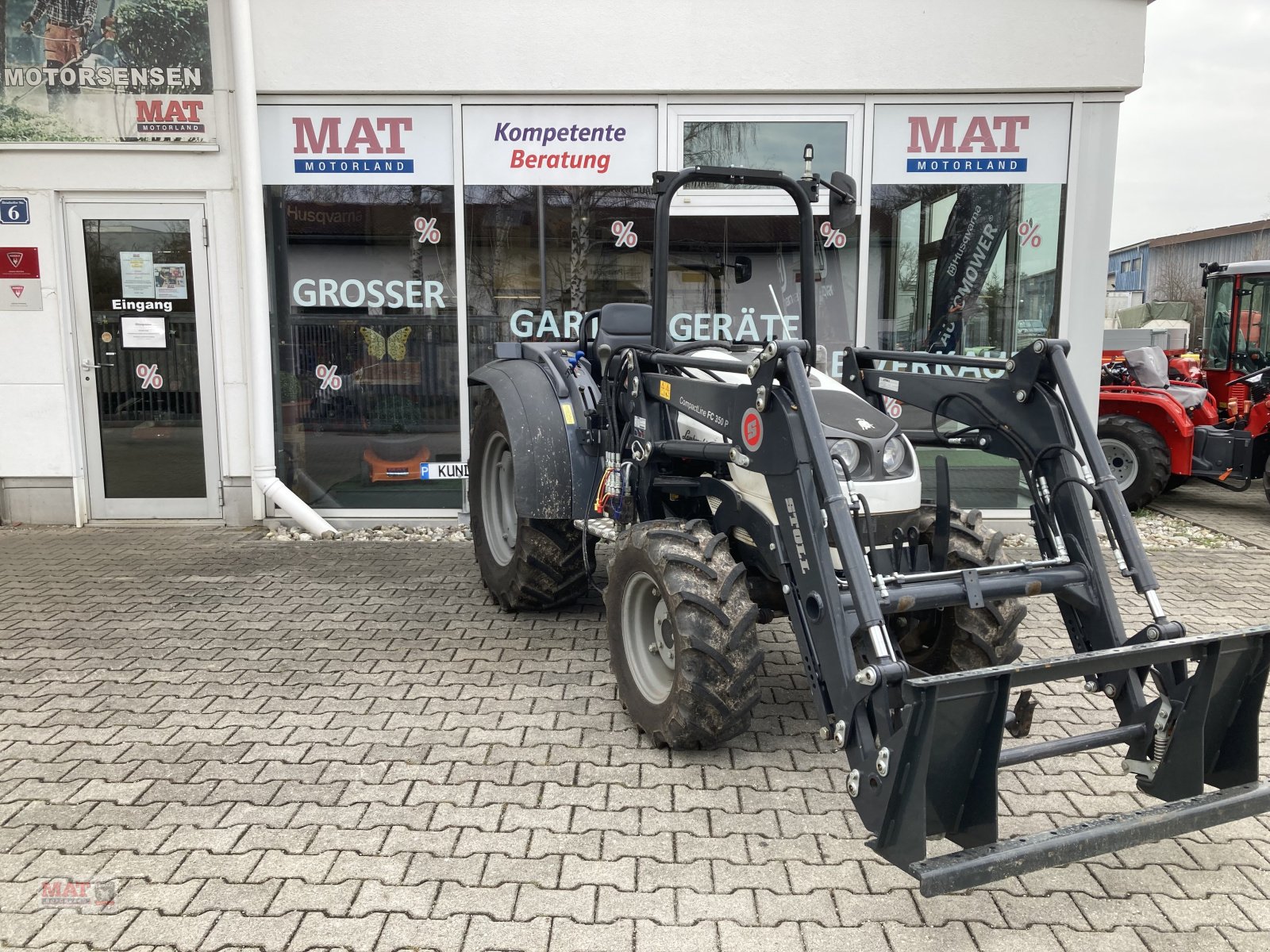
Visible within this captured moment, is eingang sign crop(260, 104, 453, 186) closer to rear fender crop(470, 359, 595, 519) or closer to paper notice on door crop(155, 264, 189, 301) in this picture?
paper notice on door crop(155, 264, 189, 301)

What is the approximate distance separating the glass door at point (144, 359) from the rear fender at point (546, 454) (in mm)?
3726

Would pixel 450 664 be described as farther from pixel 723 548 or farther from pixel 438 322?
pixel 438 322

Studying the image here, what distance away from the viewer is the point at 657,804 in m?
3.37

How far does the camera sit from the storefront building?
7.16 m

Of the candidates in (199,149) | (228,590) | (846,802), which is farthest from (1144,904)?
(199,149)

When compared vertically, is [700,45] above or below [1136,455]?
above

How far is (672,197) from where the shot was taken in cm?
432

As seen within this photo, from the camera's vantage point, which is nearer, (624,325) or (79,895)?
(79,895)

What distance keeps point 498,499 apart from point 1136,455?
20.0 ft

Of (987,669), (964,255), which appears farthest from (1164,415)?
(987,669)

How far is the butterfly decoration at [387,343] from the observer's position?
7648 millimetres

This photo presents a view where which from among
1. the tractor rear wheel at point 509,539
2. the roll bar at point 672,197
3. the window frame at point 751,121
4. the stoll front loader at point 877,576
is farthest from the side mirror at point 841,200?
the window frame at point 751,121

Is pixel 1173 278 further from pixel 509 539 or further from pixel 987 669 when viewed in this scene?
pixel 987 669

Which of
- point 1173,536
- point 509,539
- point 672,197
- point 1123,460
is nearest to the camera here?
point 672,197
